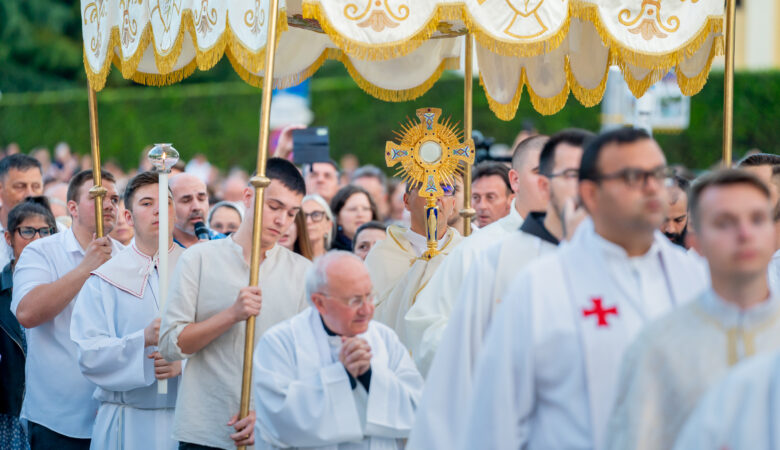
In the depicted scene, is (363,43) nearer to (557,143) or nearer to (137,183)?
(557,143)

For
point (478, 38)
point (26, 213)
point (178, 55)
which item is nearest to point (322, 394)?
point (478, 38)

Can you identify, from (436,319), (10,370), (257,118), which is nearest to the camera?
(436,319)

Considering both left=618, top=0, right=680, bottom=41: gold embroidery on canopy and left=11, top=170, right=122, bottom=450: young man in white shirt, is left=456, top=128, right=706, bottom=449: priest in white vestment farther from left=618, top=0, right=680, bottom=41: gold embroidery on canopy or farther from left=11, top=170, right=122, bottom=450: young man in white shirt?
left=11, top=170, right=122, bottom=450: young man in white shirt

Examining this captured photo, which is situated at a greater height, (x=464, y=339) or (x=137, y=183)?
(x=137, y=183)

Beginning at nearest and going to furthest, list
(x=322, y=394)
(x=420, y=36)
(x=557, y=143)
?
1. (x=557, y=143)
2. (x=322, y=394)
3. (x=420, y=36)

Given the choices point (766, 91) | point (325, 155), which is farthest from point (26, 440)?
point (766, 91)

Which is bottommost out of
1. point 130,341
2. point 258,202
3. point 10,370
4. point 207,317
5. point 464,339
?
point 10,370

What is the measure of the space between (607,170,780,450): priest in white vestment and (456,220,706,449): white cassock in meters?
0.21

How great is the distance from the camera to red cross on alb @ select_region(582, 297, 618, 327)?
9.75ft

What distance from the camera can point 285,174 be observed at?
15.9 feet

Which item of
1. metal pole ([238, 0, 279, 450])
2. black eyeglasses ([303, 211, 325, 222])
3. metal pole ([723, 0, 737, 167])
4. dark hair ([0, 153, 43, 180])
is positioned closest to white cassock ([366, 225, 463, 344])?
metal pole ([238, 0, 279, 450])

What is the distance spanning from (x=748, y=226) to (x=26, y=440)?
15.5ft

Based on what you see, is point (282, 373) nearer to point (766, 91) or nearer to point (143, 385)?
point (143, 385)

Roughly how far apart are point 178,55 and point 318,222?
264 cm
